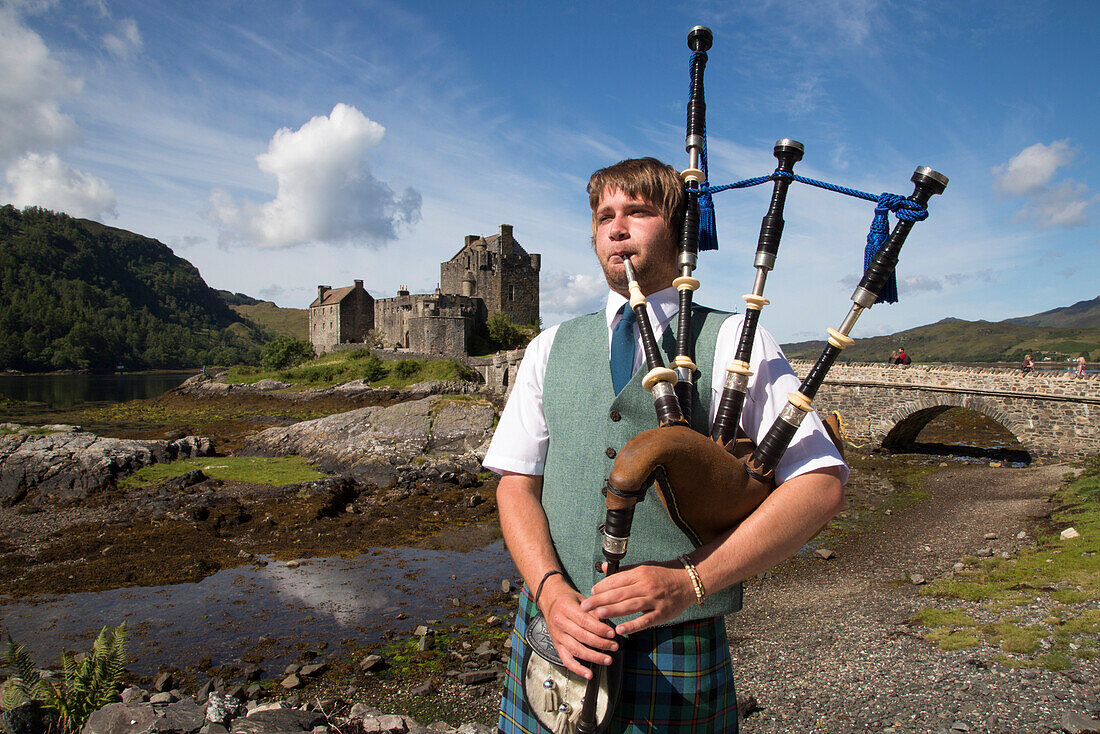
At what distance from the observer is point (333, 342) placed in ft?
178

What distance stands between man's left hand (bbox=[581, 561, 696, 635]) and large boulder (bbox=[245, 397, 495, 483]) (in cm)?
1946

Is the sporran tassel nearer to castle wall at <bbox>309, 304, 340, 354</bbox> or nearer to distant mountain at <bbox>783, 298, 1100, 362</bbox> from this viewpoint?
castle wall at <bbox>309, 304, 340, 354</bbox>

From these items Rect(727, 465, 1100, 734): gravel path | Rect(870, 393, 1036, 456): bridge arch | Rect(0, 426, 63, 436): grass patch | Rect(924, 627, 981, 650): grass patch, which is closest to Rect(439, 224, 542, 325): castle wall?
Rect(870, 393, 1036, 456): bridge arch

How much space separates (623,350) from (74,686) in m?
6.32

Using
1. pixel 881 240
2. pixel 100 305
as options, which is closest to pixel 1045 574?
pixel 881 240

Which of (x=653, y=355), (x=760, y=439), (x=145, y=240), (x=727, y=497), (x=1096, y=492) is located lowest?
(x=1096, y=492)

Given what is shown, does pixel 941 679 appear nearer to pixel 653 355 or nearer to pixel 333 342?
pixel 653 355

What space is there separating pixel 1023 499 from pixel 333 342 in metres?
50.9

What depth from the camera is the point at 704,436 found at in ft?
5.29

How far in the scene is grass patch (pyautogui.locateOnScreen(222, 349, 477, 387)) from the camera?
133ft

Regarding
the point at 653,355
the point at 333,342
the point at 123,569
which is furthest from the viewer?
the point at 333,342

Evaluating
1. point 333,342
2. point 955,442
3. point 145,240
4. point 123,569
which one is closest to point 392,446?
point 123,569

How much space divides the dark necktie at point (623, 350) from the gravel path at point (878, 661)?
5.83 m

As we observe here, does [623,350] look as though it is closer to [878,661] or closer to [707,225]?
[707,225]
